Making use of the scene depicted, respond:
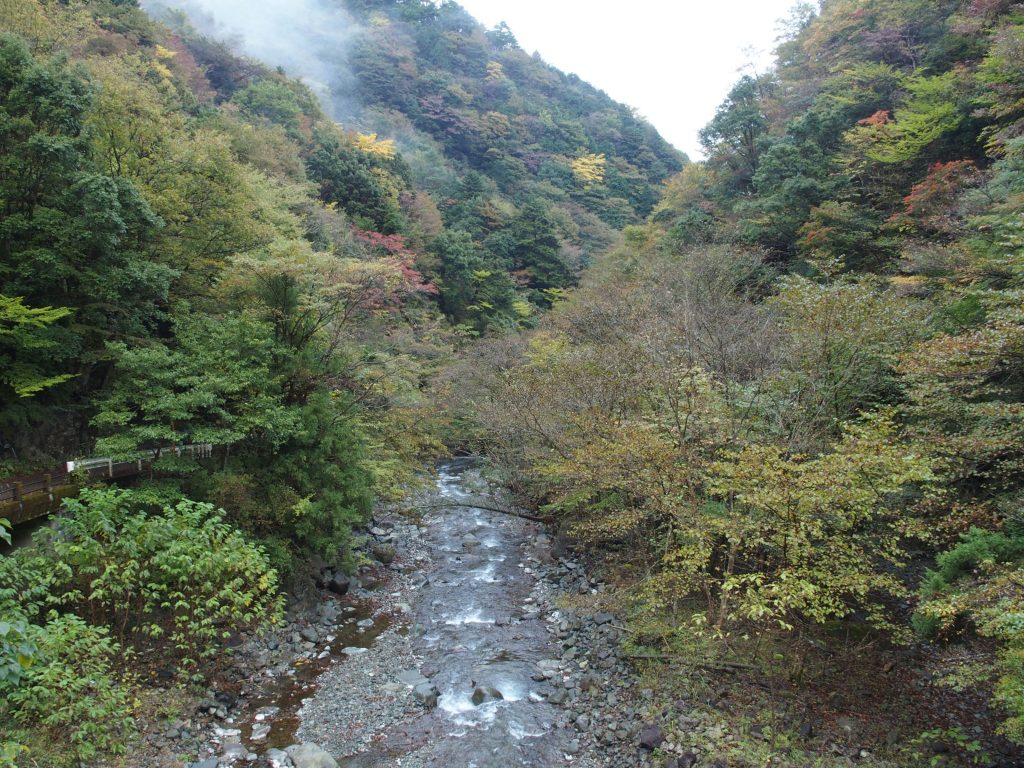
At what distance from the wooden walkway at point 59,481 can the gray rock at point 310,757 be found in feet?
19.4

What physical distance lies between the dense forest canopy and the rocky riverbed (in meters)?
1.06

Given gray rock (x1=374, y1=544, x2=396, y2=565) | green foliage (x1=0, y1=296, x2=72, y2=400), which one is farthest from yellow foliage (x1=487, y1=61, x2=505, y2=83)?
green foliage (x1=0, y1=296, x2=72, y2=400)

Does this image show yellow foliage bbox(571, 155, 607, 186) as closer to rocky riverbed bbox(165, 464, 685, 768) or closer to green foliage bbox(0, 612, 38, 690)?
rocky riverbed bbox(165, 464, 685, 768)

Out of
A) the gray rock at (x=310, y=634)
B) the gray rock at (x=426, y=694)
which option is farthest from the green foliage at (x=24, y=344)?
the gray rock at (x=426, y=694)

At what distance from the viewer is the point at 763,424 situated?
34.2 ft

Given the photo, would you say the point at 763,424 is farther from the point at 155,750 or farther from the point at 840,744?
the point at 155,750

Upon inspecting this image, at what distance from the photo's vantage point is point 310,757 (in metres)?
8.06

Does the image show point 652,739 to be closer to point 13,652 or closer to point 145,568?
point 13,652

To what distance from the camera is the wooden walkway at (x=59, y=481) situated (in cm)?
979

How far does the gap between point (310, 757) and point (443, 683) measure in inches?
117

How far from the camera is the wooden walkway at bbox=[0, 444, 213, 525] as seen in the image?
9.79 m

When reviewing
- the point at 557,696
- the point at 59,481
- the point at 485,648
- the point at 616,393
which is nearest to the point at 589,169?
the point at 616,393

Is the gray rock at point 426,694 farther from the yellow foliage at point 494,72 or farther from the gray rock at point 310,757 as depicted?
the yellow foliage at point 494,72

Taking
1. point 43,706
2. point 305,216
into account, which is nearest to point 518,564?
point 43,706
